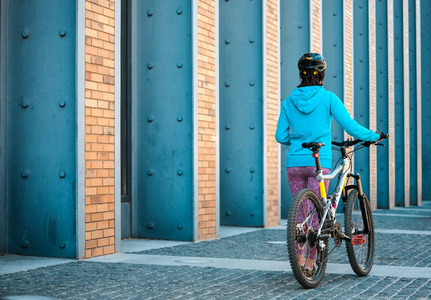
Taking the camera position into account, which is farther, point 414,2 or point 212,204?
point 414,2

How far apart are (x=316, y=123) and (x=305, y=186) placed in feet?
1.63

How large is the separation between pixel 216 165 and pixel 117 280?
149 inches

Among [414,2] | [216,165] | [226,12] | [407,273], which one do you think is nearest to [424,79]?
[414,2]

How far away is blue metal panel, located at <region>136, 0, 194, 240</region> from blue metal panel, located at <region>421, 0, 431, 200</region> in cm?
1670

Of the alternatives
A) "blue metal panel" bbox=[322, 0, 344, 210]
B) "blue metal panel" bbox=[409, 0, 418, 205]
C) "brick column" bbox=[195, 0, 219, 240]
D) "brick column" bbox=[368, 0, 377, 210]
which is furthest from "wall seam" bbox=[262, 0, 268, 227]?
"blue metal panel" bbox=[409, 0, 418, 205]

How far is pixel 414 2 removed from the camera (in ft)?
67.2

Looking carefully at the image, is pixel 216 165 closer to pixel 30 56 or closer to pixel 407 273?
pixel 30 56

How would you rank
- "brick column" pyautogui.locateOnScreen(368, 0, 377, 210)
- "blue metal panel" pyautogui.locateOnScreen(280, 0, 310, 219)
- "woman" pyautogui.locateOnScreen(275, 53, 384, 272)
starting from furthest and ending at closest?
1. "brick column" pyautogui.locateOnScreen(368, 0, 377, 210)
2. "blue metal panel" pyautogui.locateOnScreen(280, 0, 310, 219)
3. "woman" pyautogui.locateOnScreen(275, 53, 384, 272)

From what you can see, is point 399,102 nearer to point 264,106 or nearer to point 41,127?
point 264,106

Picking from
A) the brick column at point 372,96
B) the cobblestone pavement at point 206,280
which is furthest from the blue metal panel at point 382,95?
the cobblestone pavement at point 206,280

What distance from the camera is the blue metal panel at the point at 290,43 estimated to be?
12453 millimetres

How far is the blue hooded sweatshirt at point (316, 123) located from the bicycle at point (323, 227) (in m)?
0.15

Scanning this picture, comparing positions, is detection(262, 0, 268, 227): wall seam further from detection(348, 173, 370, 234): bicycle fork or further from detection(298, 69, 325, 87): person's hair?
detection(298, 69, 325, 87): person's hair

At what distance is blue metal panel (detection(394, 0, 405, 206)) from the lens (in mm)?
A: 18516
